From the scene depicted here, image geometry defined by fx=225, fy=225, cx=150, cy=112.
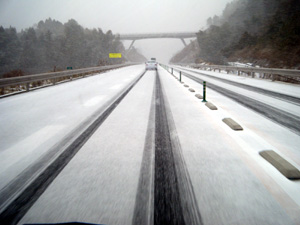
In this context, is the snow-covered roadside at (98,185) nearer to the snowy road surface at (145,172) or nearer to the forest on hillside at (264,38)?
the snowy road surface at (145,172)

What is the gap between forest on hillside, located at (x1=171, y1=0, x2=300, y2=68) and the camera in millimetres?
32125

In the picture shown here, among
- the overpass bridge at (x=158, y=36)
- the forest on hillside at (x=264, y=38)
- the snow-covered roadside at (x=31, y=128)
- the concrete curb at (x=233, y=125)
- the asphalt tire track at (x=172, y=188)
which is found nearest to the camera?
the asphalt tire track at (x=172, y=188)

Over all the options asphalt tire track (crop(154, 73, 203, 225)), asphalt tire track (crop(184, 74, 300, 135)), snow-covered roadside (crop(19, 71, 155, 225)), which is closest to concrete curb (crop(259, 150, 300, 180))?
asphalt tire track (crop(154, 73, 203, 225))

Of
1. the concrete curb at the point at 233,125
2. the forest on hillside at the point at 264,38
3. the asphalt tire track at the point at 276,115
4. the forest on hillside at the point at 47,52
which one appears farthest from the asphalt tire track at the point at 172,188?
the forest on hillside at the point at 47,52

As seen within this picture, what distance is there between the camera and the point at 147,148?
174 inches

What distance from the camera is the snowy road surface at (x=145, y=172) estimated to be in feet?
8.27

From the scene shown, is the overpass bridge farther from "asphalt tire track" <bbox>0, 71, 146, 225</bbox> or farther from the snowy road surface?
"asphalt tire track" <bbox>0, 71, 146, 225</bbox>

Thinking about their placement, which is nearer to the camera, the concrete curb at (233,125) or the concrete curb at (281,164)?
the concrete curb at (281,164)

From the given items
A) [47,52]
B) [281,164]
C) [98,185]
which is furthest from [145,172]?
[47,52]

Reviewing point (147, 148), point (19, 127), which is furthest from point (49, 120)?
point (147, 148)

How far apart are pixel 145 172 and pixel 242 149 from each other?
2049mm

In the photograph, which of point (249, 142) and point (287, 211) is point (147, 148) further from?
point (287, 211)

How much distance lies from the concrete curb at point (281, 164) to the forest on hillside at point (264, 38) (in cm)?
2916

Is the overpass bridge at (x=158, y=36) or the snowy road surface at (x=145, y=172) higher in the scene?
the overpass bridge at (x=158, y=36)
